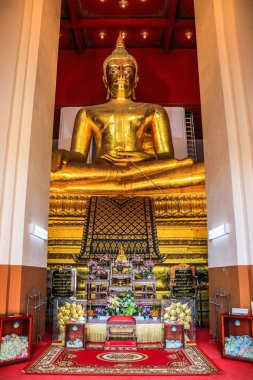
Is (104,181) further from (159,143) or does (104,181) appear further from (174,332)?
(174,332)

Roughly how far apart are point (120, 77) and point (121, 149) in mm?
1498

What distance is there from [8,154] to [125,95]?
13.2 feet

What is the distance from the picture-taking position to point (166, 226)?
5.25 meters

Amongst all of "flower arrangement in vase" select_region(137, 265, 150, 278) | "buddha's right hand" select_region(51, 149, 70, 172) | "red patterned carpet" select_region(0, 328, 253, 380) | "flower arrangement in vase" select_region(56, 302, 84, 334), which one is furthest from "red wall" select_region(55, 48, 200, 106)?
"red patterned carpet" select_region(0, 328, 253, 380)

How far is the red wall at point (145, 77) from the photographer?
7445 millimetres

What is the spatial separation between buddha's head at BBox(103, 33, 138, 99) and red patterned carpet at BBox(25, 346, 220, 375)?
4.92m

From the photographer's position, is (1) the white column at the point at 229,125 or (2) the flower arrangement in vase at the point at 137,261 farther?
(2) the flower arrangement in vase at the point at 137,261

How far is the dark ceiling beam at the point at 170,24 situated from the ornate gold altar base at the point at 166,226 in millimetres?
3452

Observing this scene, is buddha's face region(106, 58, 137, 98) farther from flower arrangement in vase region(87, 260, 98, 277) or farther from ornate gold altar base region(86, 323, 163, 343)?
ornate gold altar base region(86, 323, 163, 343)

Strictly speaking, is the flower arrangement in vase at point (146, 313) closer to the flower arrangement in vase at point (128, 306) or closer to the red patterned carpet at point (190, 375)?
the flower arrangement in vase at point (128, 306)

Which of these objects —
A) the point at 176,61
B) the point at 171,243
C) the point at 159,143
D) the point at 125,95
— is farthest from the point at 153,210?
the point at 176,61

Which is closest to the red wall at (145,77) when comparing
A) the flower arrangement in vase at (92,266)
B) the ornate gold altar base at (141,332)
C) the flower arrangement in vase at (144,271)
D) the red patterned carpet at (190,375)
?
the flower arrangement in vase at (92,266)

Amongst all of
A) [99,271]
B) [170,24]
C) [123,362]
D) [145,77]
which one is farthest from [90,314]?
[170,24]

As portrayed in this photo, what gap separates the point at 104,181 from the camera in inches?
212
